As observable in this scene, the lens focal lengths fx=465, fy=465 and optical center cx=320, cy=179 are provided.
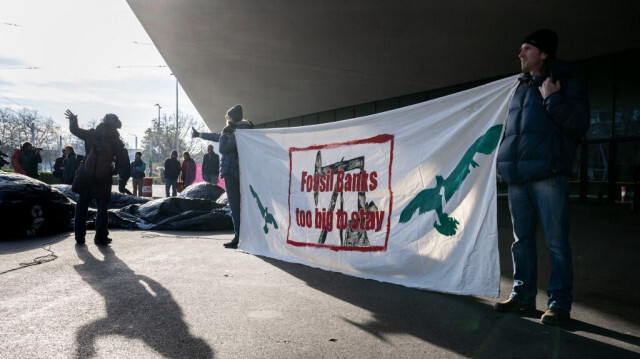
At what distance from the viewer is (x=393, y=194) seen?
417cm

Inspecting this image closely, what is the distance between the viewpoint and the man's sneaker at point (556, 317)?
2916mm

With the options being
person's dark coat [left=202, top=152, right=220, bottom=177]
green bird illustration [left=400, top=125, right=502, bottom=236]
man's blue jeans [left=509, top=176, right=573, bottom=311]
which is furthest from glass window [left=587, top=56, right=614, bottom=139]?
man's blue jeans [left=509, top=176, right=573, bottom=311]

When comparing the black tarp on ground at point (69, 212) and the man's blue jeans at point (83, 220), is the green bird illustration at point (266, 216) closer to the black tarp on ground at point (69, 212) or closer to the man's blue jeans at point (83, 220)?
the man's blue jeans at point (83, 220)

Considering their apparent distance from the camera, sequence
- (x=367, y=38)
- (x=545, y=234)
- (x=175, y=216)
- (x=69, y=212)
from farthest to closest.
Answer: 1. (x=367, y=38)
2. (x=175, y=216)
3. (x=69, y=212)
4. (x=545, y=234)

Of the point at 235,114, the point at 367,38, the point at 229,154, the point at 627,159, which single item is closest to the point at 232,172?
the point at 229,154

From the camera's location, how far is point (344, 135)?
4.78 meters

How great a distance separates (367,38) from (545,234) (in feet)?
39.7

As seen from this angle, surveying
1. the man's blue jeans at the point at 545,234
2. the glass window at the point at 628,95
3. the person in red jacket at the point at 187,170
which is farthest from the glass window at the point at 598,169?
the man's blue jeans at the point at 545,234

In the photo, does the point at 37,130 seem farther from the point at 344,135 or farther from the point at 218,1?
the point at 344,135

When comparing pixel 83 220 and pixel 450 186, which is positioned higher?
pixel 450 186

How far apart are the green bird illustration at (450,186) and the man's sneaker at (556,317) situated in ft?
2.84

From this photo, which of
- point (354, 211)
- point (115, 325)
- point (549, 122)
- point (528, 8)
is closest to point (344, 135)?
point (354, 211)

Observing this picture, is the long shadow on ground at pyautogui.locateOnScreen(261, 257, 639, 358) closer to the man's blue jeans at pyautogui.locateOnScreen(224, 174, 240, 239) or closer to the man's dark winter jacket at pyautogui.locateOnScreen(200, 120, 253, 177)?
the man's blue jeans at pyautogui.locateOnScreen(224, 174, 240, 239)

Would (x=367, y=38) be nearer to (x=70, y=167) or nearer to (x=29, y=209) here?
(x=70, y=167)
